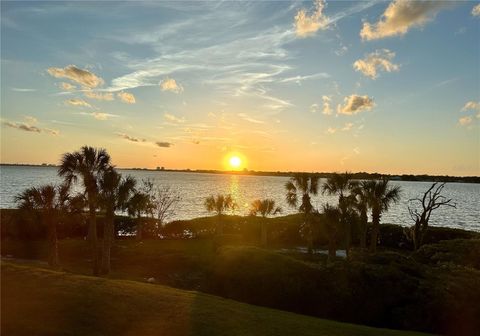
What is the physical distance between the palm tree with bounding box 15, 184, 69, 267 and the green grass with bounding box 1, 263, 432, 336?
15002mm

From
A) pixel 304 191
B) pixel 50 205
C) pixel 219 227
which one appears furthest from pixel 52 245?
pixel 304 191

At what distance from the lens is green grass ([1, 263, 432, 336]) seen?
44.6 feet

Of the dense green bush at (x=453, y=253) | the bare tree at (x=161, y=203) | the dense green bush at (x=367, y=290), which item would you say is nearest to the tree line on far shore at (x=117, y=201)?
the dense green bush at (x=453, y=253)

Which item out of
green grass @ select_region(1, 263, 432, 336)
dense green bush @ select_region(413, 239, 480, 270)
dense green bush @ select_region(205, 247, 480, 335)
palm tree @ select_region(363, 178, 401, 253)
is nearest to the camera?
green grass @ select_region(1, 263, 432, 336)

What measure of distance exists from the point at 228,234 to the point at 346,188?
763 inches

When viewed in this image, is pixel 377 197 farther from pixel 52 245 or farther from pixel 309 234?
pixel 52 245

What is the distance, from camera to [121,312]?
1483cm

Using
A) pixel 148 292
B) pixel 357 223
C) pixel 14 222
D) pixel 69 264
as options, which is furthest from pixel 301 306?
pixel 14 222

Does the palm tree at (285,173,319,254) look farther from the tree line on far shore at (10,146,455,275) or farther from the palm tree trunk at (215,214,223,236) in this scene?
the palm tree trunk at (215,214,223,236)

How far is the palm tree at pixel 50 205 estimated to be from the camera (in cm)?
3256

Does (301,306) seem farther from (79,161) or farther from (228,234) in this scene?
(228,234)

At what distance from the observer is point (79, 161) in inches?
1209

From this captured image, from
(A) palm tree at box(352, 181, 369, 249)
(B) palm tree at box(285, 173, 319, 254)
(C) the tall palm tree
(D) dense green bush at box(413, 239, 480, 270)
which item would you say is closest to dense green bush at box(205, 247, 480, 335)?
(D) dense green bush at box(413, 239, 480, 270)

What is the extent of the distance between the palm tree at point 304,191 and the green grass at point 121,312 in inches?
1011
